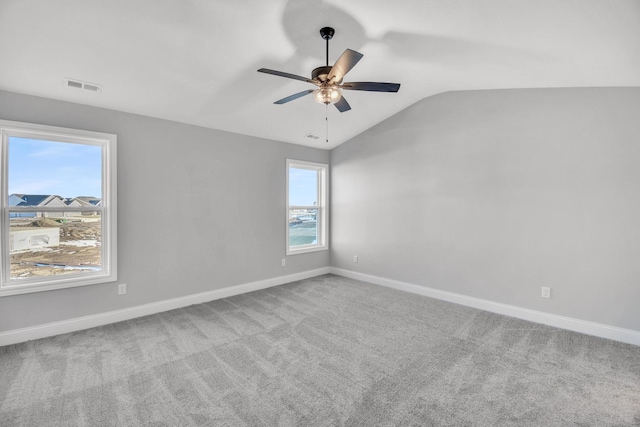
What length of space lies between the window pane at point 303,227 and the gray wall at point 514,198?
1040 mm

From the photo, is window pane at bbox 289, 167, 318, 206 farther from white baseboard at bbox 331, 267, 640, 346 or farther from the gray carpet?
the gray carpet

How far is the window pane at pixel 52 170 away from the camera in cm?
294

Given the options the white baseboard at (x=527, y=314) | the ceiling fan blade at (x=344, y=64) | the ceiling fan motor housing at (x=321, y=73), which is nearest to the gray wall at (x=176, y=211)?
the white baseboard at (x=527, y=314)

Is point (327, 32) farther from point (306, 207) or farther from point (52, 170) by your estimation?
point (306, 207)

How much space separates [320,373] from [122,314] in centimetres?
254

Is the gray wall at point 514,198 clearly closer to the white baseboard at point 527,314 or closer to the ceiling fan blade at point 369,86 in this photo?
the white baseboard at point 527,314

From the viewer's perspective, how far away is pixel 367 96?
13.0ft

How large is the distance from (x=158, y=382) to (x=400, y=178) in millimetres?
3957

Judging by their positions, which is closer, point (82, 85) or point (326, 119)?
point (82, 85)

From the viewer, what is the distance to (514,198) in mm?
3580

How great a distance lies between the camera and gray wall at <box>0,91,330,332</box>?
10.1ft

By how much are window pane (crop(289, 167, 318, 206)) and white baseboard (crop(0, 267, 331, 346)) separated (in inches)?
55.8

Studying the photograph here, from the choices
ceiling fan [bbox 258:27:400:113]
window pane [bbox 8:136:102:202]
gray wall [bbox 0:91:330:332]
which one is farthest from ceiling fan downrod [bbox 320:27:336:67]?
window pane [bbox 8:136:102:202]

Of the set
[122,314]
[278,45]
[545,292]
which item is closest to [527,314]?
[545,292]
